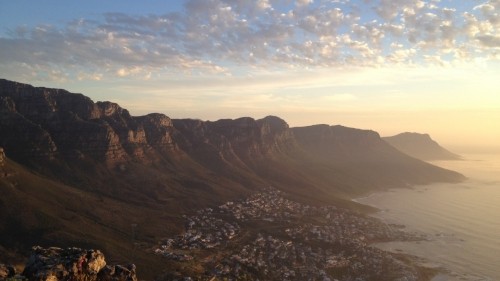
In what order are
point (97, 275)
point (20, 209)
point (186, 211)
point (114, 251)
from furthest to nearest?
point (186, 211) → point (20, 209) → point (114, 251) → point (97, 275)

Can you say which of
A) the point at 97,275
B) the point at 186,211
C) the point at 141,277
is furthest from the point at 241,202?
the point at 97,275

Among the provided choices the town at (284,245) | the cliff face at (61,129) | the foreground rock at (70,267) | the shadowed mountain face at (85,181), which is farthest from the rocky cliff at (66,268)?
the cliff face at (61,129)

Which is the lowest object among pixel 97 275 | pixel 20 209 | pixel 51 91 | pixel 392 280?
pixel 392 280

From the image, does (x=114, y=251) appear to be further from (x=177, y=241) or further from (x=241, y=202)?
(x=241, y=202)

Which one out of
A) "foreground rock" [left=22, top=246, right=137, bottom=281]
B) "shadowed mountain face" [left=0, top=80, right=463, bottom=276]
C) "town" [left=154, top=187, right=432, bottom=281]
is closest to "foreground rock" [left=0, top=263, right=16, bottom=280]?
"foreground rock" [left=22, top=246, right=137, bottom=281]

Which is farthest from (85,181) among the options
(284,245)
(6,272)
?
(6,272)

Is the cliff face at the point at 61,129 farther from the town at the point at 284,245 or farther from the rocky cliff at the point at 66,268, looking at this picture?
the rocky cliff at the point at 66,268
